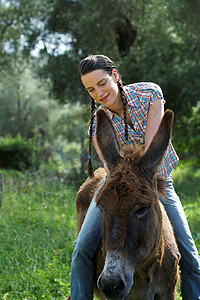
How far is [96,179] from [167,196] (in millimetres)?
1119

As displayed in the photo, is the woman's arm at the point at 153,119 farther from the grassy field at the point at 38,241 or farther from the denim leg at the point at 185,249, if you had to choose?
the grassy field at the point at 38,241

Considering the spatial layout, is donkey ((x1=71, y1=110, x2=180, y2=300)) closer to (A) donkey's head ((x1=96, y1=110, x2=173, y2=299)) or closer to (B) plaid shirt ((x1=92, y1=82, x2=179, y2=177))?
(A) donkey's head ((x1=96, y1=110, x2=173, y2=299))

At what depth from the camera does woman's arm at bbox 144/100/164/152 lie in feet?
10.4

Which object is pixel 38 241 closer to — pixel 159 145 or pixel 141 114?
pixel 141 114

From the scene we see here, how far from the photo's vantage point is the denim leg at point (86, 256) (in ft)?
10.9

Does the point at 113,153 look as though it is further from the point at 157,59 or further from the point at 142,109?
the point at 157,59

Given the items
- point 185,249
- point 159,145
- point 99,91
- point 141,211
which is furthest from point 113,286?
point 99,91

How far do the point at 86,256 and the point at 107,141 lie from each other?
114cm

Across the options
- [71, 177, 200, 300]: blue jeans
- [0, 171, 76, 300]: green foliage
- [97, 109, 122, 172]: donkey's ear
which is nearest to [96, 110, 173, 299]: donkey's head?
[97, 109, 122, 172]: donkey's ear

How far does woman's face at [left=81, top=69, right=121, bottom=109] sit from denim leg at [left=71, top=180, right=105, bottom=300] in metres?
1.08

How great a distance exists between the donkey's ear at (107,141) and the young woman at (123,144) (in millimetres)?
276

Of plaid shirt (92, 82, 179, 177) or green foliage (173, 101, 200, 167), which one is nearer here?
plaid shirt (92, 82, 179, 177)

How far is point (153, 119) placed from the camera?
10.7ft

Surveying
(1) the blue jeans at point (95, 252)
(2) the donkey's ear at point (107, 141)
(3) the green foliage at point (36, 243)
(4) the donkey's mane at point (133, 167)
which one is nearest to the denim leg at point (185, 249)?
(1) the blue jeans at point (95, 252)
